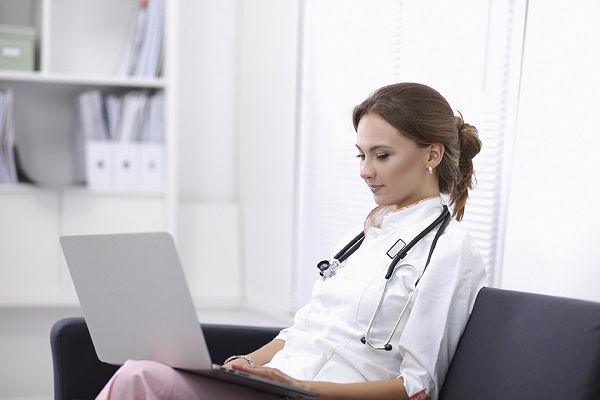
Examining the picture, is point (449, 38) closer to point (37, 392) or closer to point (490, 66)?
point (490, 66)

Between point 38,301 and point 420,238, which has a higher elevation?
point 420,238

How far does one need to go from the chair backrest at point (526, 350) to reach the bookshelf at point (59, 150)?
1.78m

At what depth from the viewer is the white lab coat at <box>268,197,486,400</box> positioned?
1.57 meters

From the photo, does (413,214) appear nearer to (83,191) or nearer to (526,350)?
(526,350)

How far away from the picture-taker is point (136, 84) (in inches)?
121

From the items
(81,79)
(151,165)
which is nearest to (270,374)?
(151,165)

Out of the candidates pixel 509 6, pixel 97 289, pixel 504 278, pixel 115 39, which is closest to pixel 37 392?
pixel 115 39

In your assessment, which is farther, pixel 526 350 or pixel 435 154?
pixel 435 154

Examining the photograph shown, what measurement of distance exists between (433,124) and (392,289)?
0.37 meters

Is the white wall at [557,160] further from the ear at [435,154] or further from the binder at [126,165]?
the binder at [126,165]

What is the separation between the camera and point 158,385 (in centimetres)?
145

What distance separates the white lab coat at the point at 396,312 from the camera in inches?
62.0

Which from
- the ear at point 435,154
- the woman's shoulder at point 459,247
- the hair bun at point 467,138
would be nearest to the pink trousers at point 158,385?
the woman's shoulder at point 459,247

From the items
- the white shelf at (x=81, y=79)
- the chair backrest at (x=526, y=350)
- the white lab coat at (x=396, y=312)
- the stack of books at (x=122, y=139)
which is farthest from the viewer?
the stack of books at (x=122, y=139)
